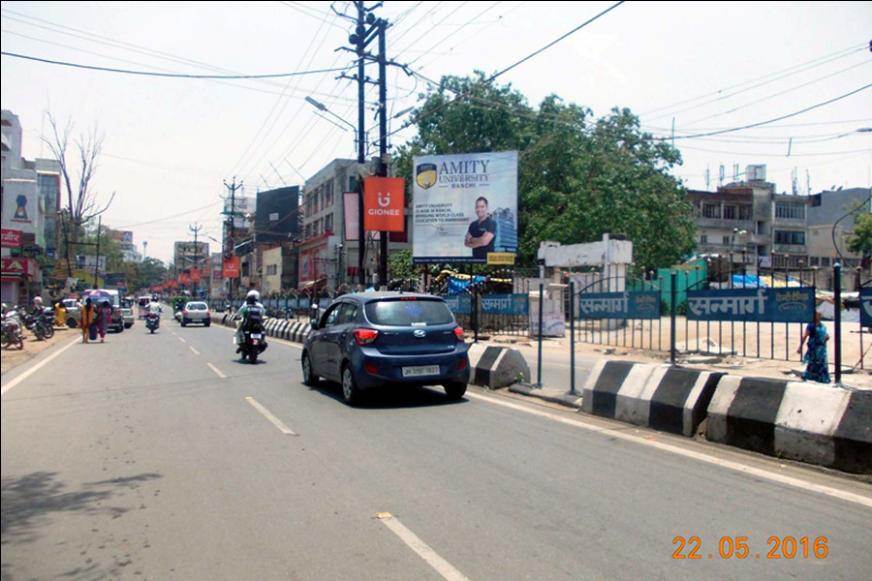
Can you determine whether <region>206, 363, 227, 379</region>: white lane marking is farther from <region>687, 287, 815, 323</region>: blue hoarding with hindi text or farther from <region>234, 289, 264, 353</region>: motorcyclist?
<region>687, 287, 815, 323</region>: blue hoarding with hindi text

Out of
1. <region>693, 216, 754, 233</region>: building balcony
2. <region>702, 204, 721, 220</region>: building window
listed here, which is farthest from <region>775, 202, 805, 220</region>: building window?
<region>702, 204, 721, 220</region>: building window

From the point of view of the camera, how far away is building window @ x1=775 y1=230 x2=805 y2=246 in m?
62.9

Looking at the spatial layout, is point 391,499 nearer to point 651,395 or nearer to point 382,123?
point 651,395

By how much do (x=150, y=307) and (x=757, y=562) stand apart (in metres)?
33.5

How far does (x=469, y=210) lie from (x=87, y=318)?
48.4 feet

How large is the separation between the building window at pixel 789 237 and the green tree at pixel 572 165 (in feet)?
79.0

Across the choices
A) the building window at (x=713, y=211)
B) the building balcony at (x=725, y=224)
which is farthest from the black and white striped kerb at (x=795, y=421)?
the building window at (x=713, y=211)

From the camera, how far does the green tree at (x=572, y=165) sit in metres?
38.3

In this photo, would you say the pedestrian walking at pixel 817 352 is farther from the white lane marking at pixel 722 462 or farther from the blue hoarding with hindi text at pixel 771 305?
the white lane marking at pixel 722 462

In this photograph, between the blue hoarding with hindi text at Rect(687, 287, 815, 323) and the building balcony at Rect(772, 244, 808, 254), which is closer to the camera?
the blue hoarding with hindi text at Rect(687, 287, 815, 323)

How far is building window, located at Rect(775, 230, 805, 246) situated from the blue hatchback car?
60.6 m

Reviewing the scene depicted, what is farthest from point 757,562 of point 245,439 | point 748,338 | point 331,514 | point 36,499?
point 748,338

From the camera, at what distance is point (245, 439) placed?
7949mm

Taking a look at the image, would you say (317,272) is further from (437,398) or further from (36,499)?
(36,499)
